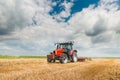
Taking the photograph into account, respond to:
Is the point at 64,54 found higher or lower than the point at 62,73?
higher

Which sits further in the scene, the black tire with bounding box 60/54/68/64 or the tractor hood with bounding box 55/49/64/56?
the tractor hood with bounding box 55/49/64/56

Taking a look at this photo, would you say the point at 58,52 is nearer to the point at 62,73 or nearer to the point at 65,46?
the point at 65,46

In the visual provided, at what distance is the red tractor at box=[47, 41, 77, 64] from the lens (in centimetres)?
2652

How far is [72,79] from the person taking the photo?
12023 millimetres

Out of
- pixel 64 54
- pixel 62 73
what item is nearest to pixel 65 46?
pixel 64 54

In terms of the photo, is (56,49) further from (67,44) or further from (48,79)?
(48,79)

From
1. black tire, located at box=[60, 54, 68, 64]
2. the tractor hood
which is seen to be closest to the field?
black tire, located at box=[60, 54, 68, 64]

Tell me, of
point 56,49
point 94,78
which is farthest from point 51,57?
point 94,78

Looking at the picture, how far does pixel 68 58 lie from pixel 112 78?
16.0 metres

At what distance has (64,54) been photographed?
2684 cm

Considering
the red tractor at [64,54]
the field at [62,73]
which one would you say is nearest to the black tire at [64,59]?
the red tractor at [64,54]

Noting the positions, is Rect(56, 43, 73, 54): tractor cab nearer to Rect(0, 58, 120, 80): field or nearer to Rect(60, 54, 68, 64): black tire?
Rect(60, 54, 68, 64): black tire

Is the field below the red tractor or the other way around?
below

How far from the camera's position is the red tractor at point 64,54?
2652 centimetres
